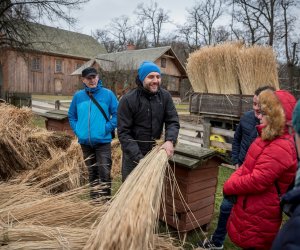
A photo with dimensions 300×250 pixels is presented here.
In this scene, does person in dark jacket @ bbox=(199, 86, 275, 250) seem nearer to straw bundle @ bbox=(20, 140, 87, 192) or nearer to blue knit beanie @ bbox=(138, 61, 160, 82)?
blue knit beanie @ bbox=(138, 61, 160, 82)

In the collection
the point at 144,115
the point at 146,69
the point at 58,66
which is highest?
the point at 58,66

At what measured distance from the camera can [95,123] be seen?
376cm

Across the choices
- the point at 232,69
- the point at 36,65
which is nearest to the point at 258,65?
the point at 232,69

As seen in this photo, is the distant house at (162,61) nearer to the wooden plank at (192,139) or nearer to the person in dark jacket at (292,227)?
the wooden plank at (192,139)

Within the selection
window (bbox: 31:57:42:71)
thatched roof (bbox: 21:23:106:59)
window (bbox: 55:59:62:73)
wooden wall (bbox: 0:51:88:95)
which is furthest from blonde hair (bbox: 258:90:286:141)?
window (bbox: 55:59:62:73)

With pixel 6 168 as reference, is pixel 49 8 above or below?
above

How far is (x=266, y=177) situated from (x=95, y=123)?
2.21 metres

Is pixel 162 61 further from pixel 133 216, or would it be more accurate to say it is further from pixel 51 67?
pixel 133 216

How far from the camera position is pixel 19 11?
17.0 metres

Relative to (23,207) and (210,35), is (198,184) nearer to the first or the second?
(23,207)

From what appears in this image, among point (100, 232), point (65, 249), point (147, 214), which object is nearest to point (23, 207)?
point (65, 249)

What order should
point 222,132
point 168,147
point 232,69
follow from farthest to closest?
point 222,132
point 232,69
point 168,147

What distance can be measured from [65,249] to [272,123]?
154 cm

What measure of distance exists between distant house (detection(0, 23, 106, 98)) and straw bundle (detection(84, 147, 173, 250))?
27.3 metres
